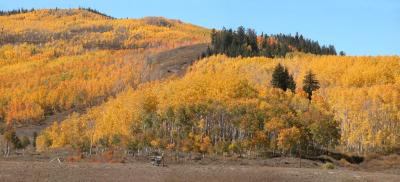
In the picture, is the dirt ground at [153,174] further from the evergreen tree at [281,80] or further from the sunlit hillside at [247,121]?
the evergreen tree at [281,80]

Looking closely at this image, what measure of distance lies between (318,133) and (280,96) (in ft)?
101

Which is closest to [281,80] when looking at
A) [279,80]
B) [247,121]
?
[279,80]

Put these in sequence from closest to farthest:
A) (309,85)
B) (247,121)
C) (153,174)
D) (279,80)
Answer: (153,174)
(247,121)
(309,85)
(279,80)

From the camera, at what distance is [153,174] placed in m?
55.5

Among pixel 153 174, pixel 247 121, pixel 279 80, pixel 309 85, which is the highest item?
pixel 279 80

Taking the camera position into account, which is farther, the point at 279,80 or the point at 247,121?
the point at 279,80

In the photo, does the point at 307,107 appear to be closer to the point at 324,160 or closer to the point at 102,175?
the point at 324,160

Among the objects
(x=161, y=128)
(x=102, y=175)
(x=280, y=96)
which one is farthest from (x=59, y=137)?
(x=102, y=175)

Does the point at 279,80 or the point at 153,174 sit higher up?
the point at 279,80

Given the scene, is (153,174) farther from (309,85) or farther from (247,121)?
(309,85)

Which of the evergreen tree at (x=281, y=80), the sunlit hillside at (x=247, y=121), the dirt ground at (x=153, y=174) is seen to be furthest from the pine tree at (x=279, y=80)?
the dirt ground at (x=153, y=174)

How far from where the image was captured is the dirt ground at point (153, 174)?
51184 mm

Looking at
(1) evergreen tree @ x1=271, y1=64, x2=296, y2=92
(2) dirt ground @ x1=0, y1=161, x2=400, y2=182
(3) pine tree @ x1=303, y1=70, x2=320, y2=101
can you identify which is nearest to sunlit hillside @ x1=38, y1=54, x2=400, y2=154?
(3) pine tree @ x1=303, y1=70, x2=320, y2=101

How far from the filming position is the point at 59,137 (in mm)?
149750
